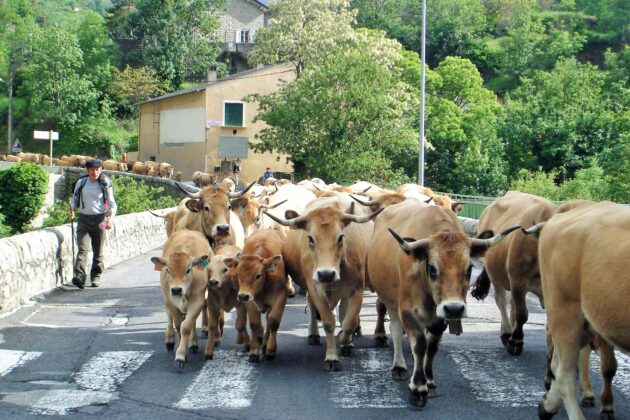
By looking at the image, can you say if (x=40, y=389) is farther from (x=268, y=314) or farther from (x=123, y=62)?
(x=123, y=62)

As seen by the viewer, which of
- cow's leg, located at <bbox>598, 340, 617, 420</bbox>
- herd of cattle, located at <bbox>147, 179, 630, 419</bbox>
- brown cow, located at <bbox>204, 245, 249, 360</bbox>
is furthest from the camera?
brown cow, located at <bbox>204, 245, 249, 360</bbox>

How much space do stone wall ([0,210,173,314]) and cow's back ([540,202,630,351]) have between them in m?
7.94

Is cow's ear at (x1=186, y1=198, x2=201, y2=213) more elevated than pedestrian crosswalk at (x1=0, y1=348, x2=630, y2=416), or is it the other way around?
cow's ear at (x1=186, y1=198, x2=201, y2=213)

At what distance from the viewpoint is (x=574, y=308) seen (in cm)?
725

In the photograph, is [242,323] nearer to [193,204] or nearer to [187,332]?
[187,332]


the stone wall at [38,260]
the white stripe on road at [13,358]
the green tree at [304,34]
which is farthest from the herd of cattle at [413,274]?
the green tree at [304,34]

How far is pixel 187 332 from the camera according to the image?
1033 centimetres

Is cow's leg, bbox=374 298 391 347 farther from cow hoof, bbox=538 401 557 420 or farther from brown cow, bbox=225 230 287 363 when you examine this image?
cow hoof, bbox=538 401 557 420

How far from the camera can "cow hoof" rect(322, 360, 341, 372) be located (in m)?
9.80

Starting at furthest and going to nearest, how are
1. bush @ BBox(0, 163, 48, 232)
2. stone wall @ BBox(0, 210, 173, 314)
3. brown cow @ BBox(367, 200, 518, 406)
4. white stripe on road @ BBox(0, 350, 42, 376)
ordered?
bush @ BBox(0, 163, 48, 232) < stone wall @ BBox(0, 210, 173, 314) < white stripe on road @ BBox(0, 350, 42, 376) < brown cow @ BBox(367, 200, 518, 406)

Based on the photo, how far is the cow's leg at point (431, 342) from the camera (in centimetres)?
870

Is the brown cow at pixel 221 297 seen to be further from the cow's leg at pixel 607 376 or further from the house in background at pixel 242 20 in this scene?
the house in background at pixel 242 20

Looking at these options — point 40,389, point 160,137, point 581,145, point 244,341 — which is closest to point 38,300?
point 244,341

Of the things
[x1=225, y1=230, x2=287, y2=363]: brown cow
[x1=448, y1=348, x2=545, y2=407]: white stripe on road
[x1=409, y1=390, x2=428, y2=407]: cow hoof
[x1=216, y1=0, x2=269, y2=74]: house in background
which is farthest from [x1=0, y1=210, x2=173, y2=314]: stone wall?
[x1=216, y1=0, x2=269, y2=74]: house in background
